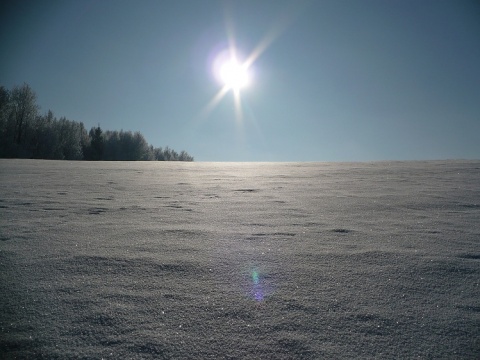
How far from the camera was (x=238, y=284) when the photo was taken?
1142mm

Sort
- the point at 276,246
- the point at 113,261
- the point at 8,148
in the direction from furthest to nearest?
the point at 8,148 → the point at 276,246 → the point at 113,261

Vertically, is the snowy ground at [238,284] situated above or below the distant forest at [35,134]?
below

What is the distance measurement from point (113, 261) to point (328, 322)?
36.7 inches

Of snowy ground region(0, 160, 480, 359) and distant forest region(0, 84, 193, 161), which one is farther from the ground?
distant forest region(0, 84, 193, 161)

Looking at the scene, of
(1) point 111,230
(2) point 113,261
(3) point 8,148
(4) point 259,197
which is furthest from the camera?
(3) point 8,148

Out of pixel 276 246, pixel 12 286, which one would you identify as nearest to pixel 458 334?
pixel 276 246

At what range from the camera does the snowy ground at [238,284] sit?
0.82 meters

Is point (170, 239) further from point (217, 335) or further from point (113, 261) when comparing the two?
point (217, 335)

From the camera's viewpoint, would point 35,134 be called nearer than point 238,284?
No

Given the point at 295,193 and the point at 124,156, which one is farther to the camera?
the point at 124,156

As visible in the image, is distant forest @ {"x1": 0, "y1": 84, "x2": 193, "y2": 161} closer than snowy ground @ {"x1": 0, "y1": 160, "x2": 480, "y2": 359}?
No

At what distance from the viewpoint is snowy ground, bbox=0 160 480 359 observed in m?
0.82

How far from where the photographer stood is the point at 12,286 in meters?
1.10

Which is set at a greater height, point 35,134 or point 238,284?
point 35,134
